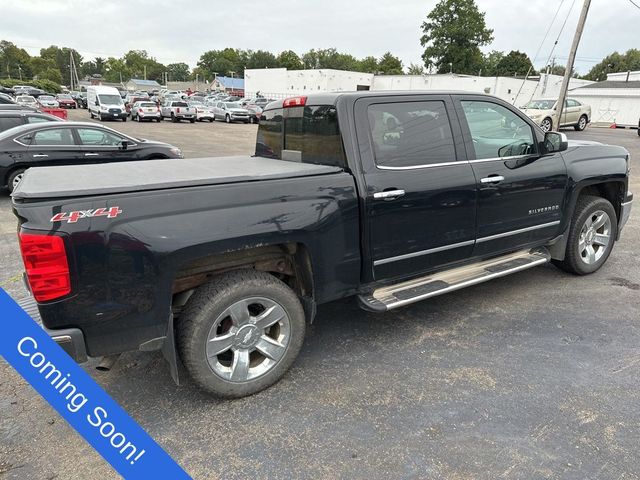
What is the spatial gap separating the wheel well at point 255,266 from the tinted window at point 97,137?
7.86 meters

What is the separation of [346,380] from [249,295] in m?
0.93

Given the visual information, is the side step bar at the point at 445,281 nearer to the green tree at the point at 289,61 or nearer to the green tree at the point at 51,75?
the green tree at the point at 289,61

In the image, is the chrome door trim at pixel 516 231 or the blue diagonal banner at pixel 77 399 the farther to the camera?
the chrome door trim at pixel 516 231

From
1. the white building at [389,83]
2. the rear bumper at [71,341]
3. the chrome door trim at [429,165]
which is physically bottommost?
the rear bumper at [71,341]

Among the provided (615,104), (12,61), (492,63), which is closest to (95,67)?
(12,61)

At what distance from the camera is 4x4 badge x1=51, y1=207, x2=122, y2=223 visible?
7.29 ft

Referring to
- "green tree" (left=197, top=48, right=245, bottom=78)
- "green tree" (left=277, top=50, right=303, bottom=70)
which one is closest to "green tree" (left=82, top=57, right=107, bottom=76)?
"green tree" (left=197, top=48, right=245, bottom=78)

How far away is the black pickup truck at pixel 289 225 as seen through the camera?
2.34 meters

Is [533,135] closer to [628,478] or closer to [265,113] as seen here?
[265,113]

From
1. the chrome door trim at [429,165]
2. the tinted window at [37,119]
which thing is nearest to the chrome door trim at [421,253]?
the chrome door trim at [429,165]

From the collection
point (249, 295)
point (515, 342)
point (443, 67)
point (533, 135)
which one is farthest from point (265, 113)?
point (443, 67)

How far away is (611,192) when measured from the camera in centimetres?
499

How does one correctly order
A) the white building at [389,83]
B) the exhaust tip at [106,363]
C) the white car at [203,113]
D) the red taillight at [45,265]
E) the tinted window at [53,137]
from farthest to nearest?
the white building at [389,83] → the white car at [203,113] → the tinted window at [53,137] → the exhaust tip at [106,363] → the red taillight at [45,265]

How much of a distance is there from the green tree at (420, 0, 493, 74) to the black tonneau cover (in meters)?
83.3
